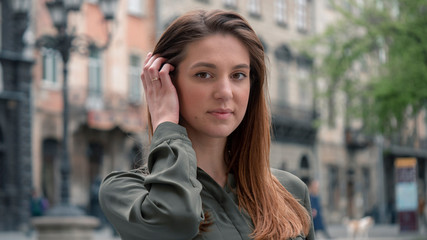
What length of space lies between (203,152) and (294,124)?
126 feet

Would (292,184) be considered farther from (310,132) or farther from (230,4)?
(310,132)

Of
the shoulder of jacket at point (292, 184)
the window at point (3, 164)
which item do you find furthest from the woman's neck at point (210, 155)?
the window at point (3, 164)

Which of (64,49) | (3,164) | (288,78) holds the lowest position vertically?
(3,164)

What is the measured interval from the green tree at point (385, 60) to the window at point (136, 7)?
7.47 metres

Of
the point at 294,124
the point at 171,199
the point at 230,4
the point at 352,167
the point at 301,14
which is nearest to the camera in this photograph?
the point at 171,199

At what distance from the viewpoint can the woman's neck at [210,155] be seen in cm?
250

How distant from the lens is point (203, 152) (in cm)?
251

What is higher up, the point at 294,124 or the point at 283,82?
the point at 283,82

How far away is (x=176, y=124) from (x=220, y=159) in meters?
0.22

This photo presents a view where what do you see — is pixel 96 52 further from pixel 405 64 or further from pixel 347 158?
pixel 347 158

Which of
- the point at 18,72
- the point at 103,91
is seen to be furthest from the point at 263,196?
the point at 103,91

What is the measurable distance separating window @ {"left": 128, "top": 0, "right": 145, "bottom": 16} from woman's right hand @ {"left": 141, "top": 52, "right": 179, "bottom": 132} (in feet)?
96.1

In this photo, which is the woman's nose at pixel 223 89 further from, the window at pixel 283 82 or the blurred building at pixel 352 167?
the blurred building at pixel 352 167

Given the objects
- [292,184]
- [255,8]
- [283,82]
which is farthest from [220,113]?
[283,82]
